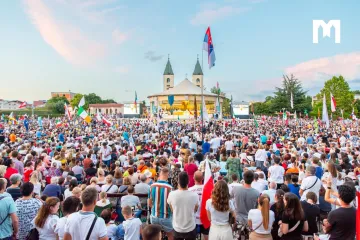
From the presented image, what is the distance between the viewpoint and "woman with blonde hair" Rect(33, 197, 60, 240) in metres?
4.33

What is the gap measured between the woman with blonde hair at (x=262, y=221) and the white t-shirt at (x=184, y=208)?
0.90 metres

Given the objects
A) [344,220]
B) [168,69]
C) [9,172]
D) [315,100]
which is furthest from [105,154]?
[168,69]

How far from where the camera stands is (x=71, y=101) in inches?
4914

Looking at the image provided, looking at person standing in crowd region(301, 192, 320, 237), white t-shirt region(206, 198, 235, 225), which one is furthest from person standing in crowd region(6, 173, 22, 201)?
person standing in crowd region(301, 192, 320, 237)

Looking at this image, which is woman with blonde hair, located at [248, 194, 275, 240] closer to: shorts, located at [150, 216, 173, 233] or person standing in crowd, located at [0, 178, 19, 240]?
→ shorts, located at [150, 216, 173, 233]

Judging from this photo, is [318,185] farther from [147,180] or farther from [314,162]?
[147,180]

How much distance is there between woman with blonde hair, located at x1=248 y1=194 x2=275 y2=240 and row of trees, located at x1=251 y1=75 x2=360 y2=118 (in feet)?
149

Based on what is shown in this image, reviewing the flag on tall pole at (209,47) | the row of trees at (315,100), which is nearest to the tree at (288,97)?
the row of trees at (315,100)

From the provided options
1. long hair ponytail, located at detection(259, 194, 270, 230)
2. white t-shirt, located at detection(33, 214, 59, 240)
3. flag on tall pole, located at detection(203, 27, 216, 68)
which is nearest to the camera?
white t-shirt, located at detection(33, 214, 59, 240)

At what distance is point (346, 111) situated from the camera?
2279 inches

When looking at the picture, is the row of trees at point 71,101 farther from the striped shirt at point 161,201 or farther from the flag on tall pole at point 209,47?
the striped shirt at point 161,201

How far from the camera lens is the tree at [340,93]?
5816 centimetres

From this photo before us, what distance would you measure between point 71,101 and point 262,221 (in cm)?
12921

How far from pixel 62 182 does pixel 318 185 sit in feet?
18.5
